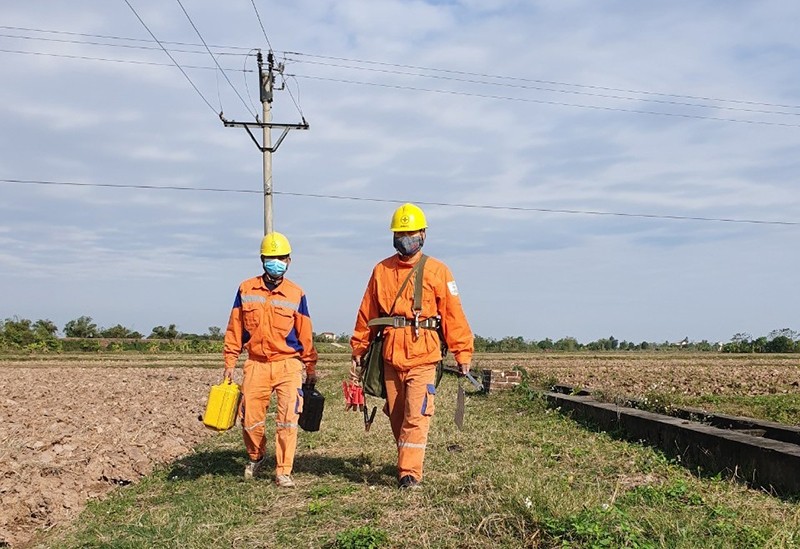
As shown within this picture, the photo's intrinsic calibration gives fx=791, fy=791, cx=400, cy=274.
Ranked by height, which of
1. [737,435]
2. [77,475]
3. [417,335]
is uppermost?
[417,335]

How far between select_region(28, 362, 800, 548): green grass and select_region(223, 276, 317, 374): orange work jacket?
109 cm

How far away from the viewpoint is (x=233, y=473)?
7.25m

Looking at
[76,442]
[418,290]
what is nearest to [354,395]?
[418,290]

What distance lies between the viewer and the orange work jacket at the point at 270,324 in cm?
663

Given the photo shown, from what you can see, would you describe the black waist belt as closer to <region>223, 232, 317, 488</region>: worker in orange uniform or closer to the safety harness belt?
the safety harness belt

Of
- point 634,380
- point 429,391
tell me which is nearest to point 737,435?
point 429,391

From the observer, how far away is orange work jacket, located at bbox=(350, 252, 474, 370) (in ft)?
20.1

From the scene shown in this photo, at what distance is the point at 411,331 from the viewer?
20.2 ft

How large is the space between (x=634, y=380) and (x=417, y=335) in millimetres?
12433

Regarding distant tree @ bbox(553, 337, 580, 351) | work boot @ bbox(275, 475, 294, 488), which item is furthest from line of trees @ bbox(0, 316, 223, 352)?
work boot @ bbox(275, 475, 294, 488)

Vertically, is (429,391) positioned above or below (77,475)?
above

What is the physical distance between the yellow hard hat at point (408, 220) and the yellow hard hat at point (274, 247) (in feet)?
3.52

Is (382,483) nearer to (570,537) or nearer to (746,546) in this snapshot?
(570,537)

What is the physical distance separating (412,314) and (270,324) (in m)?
1.28
